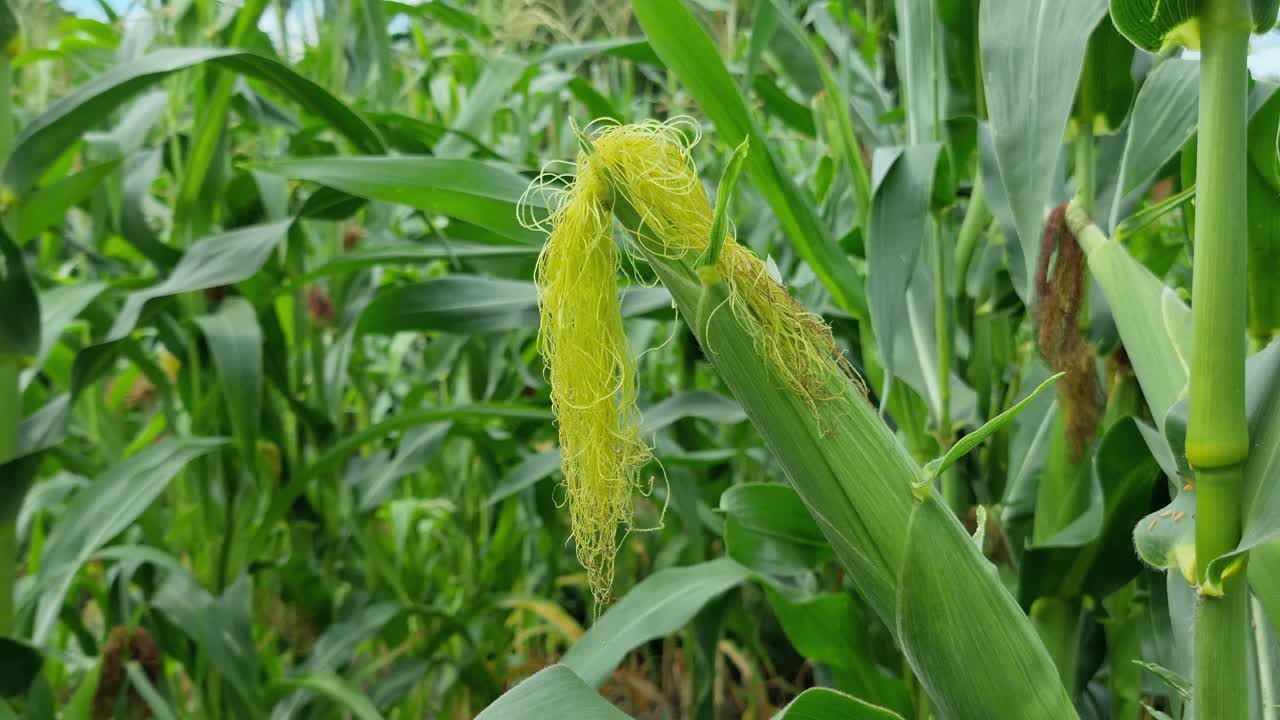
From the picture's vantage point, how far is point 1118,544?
79cm

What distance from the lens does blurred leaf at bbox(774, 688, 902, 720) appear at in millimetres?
448

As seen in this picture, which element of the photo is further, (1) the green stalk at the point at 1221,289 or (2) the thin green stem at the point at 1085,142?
(2) the thin green stem at the point at 1085,142

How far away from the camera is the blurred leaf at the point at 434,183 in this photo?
2.24 ft

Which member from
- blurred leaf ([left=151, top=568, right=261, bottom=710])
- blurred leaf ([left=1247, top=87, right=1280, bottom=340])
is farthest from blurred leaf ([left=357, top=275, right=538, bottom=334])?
blurred leaf ([left=1247, top=87, right=1280, bottom=340])

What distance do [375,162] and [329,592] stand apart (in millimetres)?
789

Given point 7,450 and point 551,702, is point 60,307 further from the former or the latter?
point 551,702

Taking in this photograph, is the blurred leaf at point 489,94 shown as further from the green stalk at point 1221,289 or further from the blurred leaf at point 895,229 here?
the green stalk at point 1221,289

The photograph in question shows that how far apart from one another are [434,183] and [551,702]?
0.36 meters

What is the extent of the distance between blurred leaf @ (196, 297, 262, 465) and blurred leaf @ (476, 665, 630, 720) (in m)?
0.61

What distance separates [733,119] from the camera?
25.6 inches

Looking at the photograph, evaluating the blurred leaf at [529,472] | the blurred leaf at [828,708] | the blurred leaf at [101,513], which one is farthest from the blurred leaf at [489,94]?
the blurred leaf at [828,708]

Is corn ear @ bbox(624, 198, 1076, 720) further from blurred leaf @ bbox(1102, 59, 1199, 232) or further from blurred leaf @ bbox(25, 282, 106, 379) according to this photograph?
blurred leaf @ bbox(25, 282, 106, 379)

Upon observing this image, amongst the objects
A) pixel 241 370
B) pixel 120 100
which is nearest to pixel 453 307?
pixel 241 370

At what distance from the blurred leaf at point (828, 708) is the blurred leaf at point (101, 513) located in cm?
69
